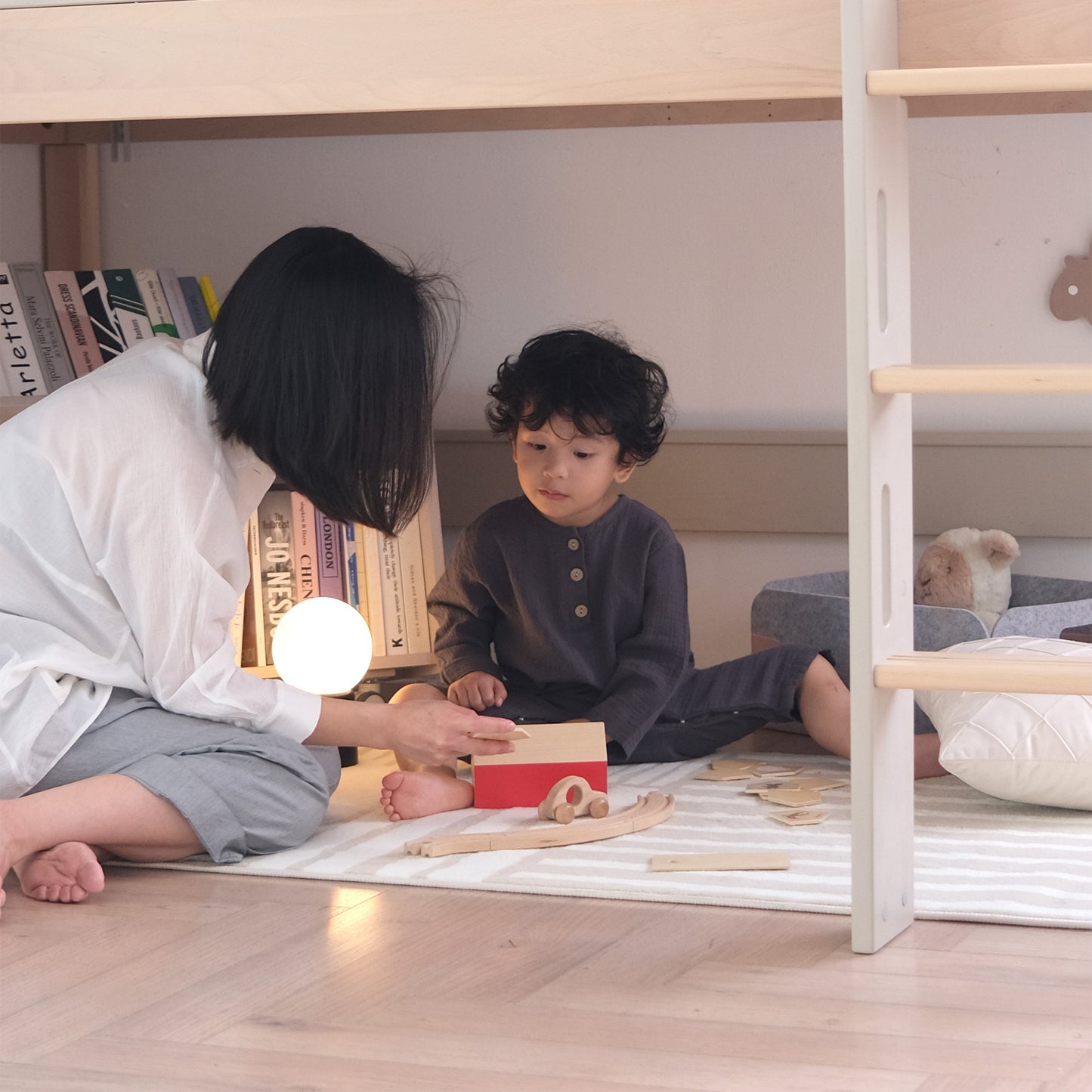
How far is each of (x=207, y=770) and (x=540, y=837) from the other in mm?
338

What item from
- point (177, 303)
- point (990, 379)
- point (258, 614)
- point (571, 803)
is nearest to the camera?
point (990, 379)

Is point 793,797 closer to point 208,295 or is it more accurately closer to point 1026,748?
point 1026,748

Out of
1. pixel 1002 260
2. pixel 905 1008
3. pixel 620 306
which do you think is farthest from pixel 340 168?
pixel 905 1008

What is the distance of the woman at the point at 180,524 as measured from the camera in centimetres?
143

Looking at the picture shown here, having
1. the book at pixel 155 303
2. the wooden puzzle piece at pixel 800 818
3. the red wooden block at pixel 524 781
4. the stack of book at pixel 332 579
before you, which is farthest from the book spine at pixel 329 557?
the wooden puzzle piece at pixel 800 818

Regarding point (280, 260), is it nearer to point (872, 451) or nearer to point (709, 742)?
point (872, 451)

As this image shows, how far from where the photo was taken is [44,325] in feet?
7.06

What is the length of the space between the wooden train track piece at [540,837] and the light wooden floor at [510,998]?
12 centimetres

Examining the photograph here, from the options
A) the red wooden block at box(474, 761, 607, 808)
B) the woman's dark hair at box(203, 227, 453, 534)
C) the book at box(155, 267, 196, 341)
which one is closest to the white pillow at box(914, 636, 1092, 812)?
the red wooden block at box(474, 761, 607, 808)

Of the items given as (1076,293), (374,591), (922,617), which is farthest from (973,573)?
(374,591)

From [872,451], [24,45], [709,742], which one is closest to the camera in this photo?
[872,451]

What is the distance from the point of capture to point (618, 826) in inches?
62.4

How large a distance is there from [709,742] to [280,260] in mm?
891

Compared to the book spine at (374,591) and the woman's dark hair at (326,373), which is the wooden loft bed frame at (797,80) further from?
the book spine at (374,591)
